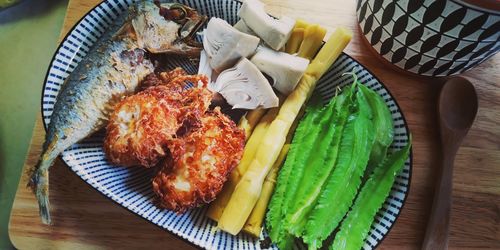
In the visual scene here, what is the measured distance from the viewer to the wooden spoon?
3.31 ft

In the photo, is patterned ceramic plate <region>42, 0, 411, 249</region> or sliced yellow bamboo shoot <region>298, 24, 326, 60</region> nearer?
patterned ceramic plate <region>42, 0, 411, 249</region>

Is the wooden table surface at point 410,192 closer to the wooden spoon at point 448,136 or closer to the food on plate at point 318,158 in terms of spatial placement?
the wooden spoon at point 448,136

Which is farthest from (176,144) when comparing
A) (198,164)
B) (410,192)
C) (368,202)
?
(410,192)

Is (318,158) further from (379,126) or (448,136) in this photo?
(448,136)

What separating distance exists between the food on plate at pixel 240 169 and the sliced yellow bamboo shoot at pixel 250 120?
1 cm

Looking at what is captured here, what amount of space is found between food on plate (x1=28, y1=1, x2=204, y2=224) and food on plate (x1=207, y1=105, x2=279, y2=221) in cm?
25

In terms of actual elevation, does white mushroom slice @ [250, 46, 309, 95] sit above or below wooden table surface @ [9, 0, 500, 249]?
above

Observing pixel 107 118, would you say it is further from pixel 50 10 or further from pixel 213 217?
pixel 50 10

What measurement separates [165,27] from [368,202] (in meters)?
0.58

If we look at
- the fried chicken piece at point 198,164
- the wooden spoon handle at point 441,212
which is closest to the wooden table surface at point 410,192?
the wooden spoon handle at point 441,212

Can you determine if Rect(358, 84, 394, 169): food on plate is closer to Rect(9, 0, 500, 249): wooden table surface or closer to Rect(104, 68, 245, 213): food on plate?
Rect(9, 0, 500, 249): wooden table surface

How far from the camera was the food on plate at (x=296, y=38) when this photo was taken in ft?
3.57

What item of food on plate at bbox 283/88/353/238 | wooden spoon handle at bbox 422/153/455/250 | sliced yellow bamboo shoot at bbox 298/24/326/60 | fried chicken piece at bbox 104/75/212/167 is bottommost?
wooden spoon handle at bbox 422/153/455/250

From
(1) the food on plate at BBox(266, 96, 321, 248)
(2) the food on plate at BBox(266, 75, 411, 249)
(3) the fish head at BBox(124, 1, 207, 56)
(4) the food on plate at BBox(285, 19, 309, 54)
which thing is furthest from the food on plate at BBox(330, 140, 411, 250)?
(3) the fish head at BBox(124, 1, 207, 56)
